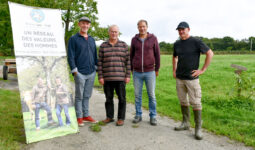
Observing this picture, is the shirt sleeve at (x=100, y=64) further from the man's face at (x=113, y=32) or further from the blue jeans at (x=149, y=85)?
the blue jeans at (x=149, y=85)

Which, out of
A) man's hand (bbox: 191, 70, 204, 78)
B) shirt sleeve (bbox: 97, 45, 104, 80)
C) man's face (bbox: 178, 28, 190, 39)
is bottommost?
man's hand (bbox: 191, 70, 204, 78)

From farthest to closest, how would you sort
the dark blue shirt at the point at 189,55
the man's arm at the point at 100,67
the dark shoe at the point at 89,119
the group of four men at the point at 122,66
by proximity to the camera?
the dark shoe at the point at 89,119 → the man's arm at the point at 100,67 → the group of four men at the point at 122,66 → the dark blue shirt at the point at 189,55

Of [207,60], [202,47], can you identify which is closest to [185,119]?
[207,60]

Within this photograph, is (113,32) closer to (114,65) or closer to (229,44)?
(114,65)

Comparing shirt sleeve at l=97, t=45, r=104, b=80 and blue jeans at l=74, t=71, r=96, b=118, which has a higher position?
shirt sleeve at l=97, t=45, r=104, b=80

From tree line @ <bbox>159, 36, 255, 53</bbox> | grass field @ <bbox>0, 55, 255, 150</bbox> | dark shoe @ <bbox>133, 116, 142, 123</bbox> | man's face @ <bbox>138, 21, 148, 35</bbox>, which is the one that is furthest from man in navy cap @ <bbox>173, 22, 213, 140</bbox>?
tree line @ <bbox>159, 36, 255, 53</bbox>

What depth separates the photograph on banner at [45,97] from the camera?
3.59 metres

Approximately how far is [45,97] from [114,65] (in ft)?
5.01

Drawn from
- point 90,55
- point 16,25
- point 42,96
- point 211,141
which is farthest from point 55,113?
point 211,141

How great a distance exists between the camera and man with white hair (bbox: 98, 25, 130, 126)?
171 inches

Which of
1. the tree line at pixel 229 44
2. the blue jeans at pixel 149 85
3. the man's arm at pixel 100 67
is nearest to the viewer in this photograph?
the man's arm at pixel 100 67

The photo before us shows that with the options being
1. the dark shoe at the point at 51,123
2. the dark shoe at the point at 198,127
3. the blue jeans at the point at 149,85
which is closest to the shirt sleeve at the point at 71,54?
the dark shoe at the point at 51,123

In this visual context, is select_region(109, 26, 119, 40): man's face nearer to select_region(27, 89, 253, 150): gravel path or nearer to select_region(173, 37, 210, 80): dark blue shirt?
select_region(173, 37, 210, 80): dark blue shirt

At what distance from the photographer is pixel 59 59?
4117mm
